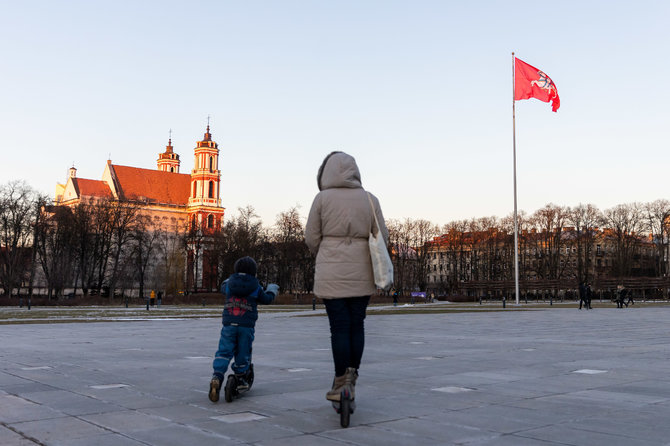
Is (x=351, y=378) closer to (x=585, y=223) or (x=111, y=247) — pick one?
(x=111, y=247)

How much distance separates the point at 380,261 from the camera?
509cm

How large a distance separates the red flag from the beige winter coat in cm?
3657

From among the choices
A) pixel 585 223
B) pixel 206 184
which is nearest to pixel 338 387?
pixel 585 223

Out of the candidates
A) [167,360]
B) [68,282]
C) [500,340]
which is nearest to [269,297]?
[167,360]

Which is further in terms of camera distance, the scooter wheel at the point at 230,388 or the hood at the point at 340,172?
the scooter wheel at the point at 230,388

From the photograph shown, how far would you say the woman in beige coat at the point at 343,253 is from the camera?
5004 mm

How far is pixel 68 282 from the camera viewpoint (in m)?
60.0

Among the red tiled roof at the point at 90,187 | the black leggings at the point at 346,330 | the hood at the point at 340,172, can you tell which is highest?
the red tiled roof at the point at 90,187

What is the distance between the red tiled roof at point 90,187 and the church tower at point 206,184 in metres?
15.5

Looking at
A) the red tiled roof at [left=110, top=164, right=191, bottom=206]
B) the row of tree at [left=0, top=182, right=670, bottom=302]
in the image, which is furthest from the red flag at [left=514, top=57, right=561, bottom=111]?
the red tiled roof at [left=110, top=164, right=191, bottom=206]

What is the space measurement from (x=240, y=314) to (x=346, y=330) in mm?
1642

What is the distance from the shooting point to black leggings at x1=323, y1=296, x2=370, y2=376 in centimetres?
496

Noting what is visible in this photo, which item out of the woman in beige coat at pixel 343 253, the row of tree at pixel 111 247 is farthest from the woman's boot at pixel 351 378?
the row of tree at pixel 111 247

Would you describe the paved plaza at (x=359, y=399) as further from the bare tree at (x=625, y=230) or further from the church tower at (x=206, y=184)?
the church tower at (x=206, y=184)
